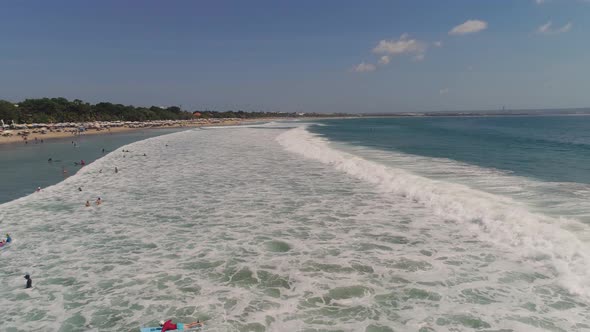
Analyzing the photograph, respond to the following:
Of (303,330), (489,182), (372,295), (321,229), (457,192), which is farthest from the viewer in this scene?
(489,182)

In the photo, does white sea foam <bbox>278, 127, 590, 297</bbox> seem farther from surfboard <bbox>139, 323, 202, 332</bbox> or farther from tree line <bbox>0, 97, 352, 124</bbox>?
tree line <bbox>0, 97, 352, 124</bbox>

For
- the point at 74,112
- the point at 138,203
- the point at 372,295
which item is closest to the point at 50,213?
the point at 138,203

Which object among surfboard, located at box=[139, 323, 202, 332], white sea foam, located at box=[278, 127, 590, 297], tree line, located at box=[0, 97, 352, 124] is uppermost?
tree line, located at box=[0, 97, 352, 124]

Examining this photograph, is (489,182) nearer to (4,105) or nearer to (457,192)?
(457,192)

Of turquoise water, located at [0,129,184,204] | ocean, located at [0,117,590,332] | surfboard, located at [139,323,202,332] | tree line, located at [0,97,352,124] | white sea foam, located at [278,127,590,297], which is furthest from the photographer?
tree line, located at [0,97,352,124]

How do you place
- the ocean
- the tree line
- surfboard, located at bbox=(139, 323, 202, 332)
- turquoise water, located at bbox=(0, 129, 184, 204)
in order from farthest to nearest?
1. the tree line
2. turquoise water, located at bbox=(0, 129, 184, 204)
3. the ocean
4. surfboard, located at bbox=(139, 323, 202, 332)

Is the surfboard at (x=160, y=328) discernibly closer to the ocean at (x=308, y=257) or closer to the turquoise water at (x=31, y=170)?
the ocean at (x=308, y=257)

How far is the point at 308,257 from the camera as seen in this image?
523 inches

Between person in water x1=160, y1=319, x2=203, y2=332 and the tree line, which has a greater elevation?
the tree line

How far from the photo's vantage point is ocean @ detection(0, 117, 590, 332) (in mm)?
9602

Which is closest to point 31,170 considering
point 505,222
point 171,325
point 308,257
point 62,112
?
point 308,257

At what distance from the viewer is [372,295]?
34.5ft

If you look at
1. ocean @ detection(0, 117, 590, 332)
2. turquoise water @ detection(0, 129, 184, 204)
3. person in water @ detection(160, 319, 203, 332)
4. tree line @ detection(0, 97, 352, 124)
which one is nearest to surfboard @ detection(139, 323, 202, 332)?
person in water @ detection(160, 319, 203, 332)

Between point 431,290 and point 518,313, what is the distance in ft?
7.48
